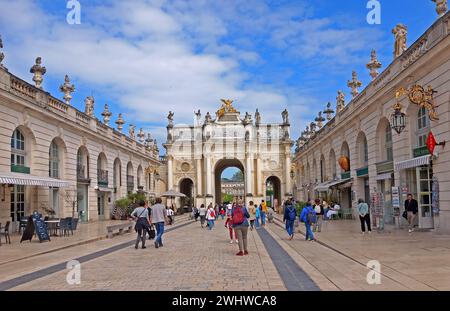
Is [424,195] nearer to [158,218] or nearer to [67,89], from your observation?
[158,218]

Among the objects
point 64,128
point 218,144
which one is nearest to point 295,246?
point 64,128

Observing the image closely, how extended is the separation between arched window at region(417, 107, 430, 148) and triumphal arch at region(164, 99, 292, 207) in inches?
1592

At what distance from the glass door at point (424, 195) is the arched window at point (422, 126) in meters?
1.04

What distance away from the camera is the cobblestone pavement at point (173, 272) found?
8.61 meters

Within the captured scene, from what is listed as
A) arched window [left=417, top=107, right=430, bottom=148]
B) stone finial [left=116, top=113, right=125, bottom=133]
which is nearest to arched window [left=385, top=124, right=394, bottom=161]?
arched window [left=417, top=107, right=430, bottom=148]

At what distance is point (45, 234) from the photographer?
18.1 meters

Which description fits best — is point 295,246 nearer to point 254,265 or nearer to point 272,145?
point 254,265

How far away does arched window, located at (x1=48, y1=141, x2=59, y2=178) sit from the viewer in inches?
1044

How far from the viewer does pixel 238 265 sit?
1126 centimetres

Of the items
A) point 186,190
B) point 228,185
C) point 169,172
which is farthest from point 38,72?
point 228,185

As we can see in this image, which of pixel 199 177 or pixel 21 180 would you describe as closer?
pixel 21 180

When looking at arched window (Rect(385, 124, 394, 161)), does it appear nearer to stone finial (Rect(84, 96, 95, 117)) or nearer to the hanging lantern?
the hanging lantern

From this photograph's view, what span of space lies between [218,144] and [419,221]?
43362mm

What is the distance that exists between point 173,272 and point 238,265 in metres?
1.79
